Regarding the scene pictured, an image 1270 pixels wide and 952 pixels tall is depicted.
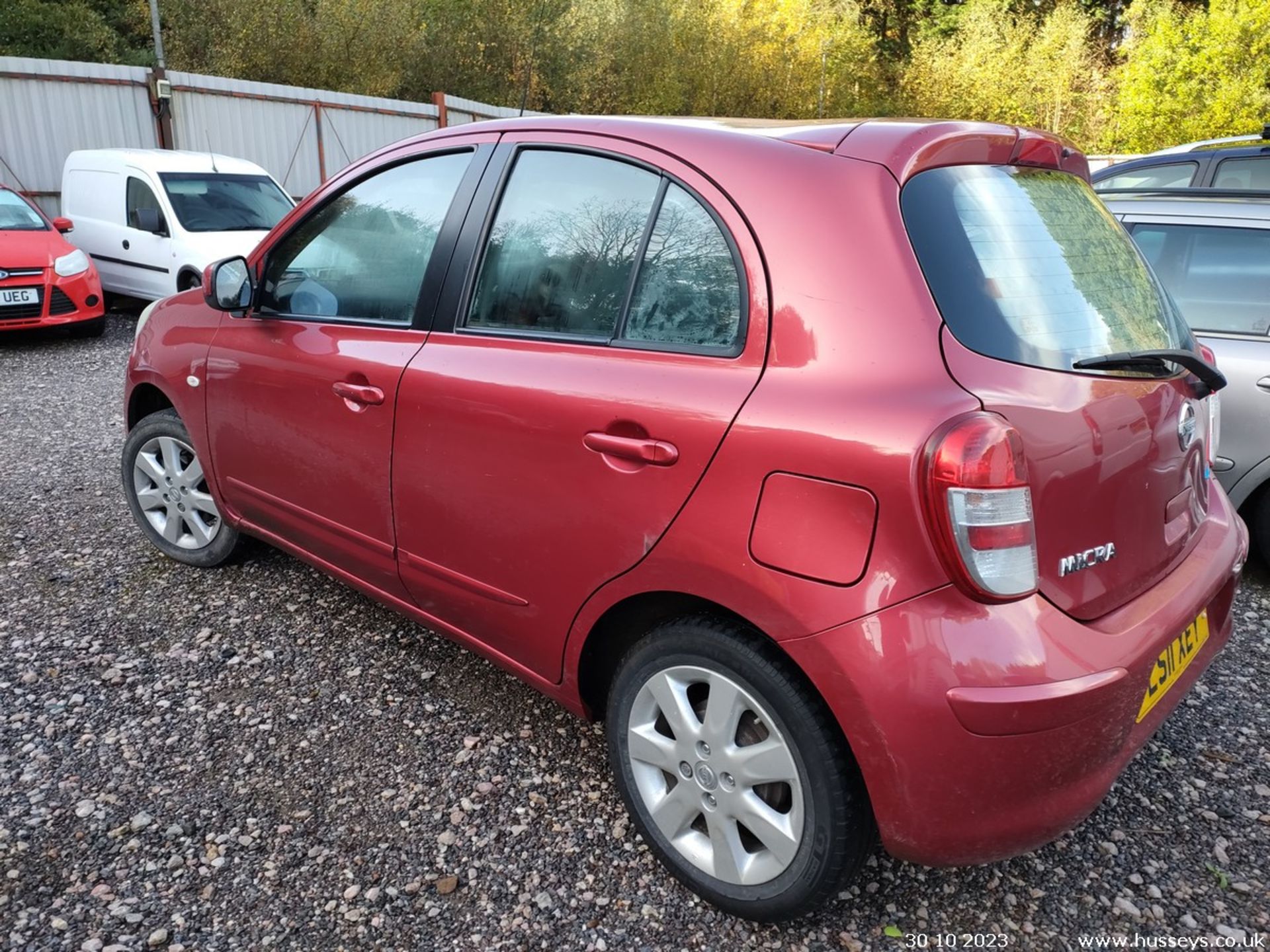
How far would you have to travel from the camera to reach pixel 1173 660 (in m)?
1.96

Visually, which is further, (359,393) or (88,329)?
(88,329)

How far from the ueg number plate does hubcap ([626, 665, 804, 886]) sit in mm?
7972

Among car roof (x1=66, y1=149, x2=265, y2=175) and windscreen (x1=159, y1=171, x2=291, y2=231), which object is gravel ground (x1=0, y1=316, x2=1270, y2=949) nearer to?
windscreen (x1=159, y1=171, x2=291, y2=231)

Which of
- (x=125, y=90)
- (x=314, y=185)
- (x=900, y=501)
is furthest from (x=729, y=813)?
(x=314, y=185)

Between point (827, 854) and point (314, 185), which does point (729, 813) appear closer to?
point (827, 854)

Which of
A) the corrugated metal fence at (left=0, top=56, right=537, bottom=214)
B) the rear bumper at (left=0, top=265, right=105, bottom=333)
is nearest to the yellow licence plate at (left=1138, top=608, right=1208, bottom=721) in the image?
the rear bumper at (left=0, top=265, right=105, bottom=333)

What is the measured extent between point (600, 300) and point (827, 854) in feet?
4.21

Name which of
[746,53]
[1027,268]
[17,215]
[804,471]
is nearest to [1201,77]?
[746,53]

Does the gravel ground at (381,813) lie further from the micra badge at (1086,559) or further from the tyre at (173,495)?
the micra badge at (1086,559)

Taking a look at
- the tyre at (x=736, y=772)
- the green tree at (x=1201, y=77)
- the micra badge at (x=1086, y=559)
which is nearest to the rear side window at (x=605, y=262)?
the tyre at (x=736, y=772)

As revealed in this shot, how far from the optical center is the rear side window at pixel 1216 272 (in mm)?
3797

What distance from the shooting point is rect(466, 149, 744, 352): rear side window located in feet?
6.42

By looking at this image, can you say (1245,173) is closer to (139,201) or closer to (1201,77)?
(139,201)

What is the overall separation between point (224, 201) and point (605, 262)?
348 inches
